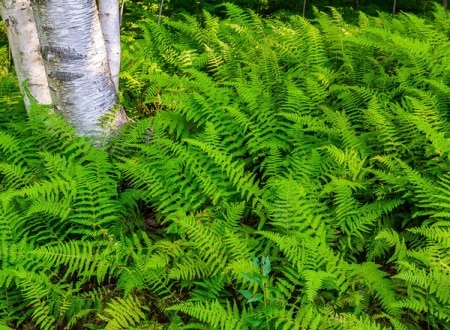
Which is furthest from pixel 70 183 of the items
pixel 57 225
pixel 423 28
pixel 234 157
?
pixel 423 28

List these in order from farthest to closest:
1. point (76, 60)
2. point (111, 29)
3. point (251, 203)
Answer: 1. point (111, 29)
2. point (76, 60)
3. point (251, 203)

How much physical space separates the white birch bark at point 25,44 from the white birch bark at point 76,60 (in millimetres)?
476

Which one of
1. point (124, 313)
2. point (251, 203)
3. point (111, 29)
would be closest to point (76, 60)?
point (111, 29)

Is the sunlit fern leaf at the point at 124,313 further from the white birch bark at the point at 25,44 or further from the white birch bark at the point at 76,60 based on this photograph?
the white birch bark at the point at 25,44

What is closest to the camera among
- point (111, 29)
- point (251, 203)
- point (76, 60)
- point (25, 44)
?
point (251, 203)

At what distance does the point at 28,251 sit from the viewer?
3.02 metres

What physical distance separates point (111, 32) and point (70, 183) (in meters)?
1.80

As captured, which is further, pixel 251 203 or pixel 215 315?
pixel 251 203

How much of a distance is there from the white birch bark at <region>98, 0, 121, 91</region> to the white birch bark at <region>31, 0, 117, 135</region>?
0.55m

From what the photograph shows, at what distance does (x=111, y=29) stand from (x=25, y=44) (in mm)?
819

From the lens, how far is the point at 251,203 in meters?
3.46

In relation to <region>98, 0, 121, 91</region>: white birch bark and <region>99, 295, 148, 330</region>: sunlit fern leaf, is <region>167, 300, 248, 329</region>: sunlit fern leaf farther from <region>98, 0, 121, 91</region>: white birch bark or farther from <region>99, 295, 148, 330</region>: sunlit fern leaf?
<region>98, 0, 121, 91</region>: white birch bark

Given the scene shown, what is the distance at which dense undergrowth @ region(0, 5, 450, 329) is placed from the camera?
8.74 feet

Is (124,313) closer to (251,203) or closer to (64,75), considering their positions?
(251,203)
